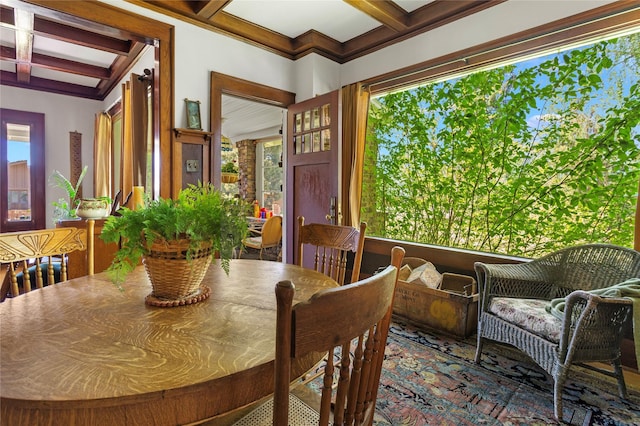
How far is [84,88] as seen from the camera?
528cm

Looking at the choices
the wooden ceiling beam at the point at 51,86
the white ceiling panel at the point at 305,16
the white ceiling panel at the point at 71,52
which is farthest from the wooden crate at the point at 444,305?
the wooden ceiling beam at the point at 51,86

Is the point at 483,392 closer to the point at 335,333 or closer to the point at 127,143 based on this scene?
the point at 335,333

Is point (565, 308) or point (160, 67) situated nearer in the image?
point (565, 308)

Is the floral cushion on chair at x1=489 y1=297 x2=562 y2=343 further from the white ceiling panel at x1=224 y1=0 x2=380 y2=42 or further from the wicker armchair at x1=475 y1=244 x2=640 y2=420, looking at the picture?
the white ceiling panel at x1=224 y1=0 x2=380 y2=42

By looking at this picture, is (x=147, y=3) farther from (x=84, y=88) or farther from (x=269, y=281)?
(x=84, y=88)

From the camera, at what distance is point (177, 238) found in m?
1.01

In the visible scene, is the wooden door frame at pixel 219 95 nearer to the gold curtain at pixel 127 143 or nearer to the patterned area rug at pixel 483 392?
the gold curtain at pixel 127 143

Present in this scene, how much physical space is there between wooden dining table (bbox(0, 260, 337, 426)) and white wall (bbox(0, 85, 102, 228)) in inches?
206

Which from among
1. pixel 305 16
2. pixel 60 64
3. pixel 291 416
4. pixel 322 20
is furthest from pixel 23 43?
pixel 291 416

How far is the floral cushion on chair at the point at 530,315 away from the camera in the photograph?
174cm

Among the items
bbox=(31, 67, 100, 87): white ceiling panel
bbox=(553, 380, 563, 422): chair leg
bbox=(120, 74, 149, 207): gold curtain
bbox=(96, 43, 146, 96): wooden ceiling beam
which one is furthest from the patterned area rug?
bbox=(31, 67, 100, 87): white ceiling panel

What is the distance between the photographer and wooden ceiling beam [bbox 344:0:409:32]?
272 centimetres

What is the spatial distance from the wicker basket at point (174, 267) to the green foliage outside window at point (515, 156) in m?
2.86

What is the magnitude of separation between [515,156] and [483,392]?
81.5 inches
